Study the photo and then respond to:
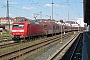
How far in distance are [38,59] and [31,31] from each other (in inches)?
680

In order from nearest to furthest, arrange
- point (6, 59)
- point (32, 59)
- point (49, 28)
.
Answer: point (6, 59)
point (32, 59)
point (49, 28)

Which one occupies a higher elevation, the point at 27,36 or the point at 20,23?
the point at 20,23

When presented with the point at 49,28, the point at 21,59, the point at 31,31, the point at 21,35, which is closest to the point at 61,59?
the point at 21,59

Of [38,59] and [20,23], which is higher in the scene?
[20,23]

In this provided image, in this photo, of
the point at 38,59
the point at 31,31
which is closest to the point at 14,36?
the point at 31,31

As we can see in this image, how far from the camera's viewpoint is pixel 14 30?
2989 centimetres

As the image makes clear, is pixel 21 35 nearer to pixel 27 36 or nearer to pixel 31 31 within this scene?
pixel 27 36

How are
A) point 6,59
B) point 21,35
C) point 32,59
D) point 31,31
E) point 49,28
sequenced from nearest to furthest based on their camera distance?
point 6,59, point 32,59, point 21,35, point 31,31, point 49,28

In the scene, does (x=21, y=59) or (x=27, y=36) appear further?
(x=27, y=36)

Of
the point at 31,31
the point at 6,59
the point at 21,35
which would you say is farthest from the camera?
the point at 31,31

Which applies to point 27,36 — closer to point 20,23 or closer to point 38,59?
point 20,23

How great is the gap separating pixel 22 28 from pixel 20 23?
3.66 ft

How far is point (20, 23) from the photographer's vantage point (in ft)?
99.6

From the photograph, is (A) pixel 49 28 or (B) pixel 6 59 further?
(A) pixel 49 28
